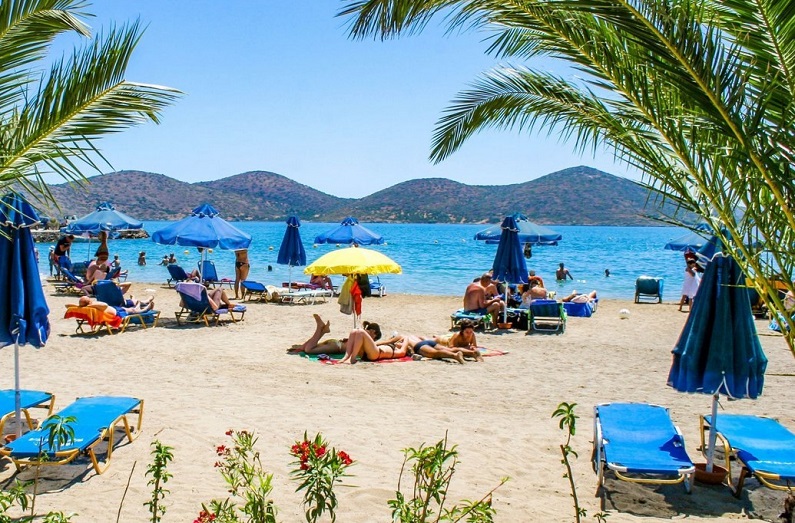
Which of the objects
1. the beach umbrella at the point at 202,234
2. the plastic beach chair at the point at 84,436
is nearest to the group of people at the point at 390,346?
the plastic beach chair at the point at 84,436

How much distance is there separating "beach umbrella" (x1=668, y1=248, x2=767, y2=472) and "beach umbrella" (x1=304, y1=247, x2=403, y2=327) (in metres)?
5.55

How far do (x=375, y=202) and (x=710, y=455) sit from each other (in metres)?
148

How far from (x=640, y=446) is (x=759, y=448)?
0.86 meters

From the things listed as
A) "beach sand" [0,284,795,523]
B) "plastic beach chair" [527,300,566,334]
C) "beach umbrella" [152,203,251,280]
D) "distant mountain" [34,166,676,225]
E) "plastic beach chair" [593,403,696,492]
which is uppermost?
"distant mountain" [34,166,676,225]

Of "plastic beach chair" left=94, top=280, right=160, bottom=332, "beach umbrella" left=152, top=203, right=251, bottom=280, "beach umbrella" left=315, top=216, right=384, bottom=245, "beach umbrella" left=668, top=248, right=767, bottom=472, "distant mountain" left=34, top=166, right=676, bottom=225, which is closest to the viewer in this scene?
"beach umbrella" left=668, top=248, right=767, bottom=472

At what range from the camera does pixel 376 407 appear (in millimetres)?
6926

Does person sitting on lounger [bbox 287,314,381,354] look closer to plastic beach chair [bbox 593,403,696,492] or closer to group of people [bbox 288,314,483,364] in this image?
group of people [bbox 288,314,483,364]

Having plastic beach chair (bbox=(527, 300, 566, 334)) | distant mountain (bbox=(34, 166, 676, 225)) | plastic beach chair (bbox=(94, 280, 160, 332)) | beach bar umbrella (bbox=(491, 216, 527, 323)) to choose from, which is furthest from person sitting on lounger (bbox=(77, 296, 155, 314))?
distant mountain (bbox=(34, 166, 676, 225))

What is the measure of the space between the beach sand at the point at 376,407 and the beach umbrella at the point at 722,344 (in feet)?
2.50

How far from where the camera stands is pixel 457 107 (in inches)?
214

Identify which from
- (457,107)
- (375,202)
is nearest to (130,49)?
(457,107)

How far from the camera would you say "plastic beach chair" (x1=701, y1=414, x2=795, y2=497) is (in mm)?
4469

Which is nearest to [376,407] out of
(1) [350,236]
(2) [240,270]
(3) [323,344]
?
(3) [323,344]

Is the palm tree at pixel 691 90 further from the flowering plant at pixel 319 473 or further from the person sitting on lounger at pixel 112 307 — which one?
the person sitting on lounger at pixel 112 307
